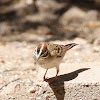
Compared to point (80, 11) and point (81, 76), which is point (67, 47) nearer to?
point (81, 76)

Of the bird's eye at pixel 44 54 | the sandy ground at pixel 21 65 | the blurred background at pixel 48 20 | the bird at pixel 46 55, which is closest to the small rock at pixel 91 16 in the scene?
the blurred background at pixel 48 20

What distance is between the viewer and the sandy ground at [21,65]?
191 inches

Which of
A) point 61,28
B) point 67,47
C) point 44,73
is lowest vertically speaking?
point 61,28

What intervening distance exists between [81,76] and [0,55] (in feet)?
11.8

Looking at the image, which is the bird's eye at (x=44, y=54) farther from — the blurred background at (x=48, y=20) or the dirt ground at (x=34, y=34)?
the blurred background at (x=48, y=20)

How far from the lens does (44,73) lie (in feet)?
16.3

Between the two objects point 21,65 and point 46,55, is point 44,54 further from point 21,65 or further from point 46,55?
point 21,65

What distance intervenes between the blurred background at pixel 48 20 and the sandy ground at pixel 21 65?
1.28 m

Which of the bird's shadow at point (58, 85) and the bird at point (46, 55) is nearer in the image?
the bird at point (46, 55)

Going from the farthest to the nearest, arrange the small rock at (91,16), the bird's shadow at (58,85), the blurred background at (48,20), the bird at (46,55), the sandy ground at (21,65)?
the small rock at (91,16), the blurred background at (48,20), the sandy ground at (21,65), the bird's shadow at (58,85), the bird at (46,55)

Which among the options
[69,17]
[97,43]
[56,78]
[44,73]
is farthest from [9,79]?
[69,17]

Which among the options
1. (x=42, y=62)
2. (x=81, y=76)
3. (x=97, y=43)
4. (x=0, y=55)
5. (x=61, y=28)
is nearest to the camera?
(x=42, y=62)

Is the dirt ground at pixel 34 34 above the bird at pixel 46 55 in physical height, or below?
below

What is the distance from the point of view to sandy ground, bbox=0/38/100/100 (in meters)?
4.85
